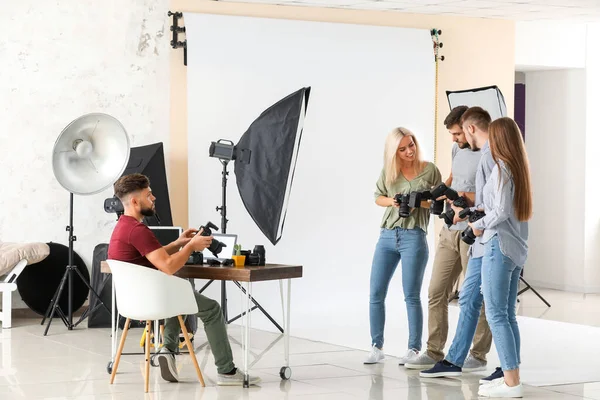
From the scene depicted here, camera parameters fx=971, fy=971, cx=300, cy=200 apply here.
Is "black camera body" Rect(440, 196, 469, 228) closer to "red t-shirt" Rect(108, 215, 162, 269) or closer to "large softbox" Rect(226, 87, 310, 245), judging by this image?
"large softbox" Rect(226, 87, 310, 245)

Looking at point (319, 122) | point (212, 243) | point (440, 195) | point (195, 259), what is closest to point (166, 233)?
point (195, 259)

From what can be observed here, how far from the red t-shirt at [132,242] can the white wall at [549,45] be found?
627 cm

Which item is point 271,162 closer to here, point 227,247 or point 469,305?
point 227,247

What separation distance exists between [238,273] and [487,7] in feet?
16.2

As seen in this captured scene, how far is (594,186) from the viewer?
10.4 meters

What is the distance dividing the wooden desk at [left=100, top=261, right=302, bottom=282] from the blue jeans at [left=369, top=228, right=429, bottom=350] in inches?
28.2

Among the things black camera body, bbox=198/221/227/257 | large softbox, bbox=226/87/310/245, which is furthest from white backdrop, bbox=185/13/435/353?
black camera body, bbox=198/221/227/257

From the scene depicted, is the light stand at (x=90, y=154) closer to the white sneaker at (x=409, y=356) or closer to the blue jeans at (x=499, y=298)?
the white sneaker at (x=409, y=356)

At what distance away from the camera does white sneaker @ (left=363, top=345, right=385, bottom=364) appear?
18.8 feet

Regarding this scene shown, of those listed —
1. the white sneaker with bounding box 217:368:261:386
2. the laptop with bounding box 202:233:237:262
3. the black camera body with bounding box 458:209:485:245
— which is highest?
the black camera body with bounding box 458:209:485:245

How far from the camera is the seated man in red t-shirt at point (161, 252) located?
189 inches

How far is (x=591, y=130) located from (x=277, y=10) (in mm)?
3833

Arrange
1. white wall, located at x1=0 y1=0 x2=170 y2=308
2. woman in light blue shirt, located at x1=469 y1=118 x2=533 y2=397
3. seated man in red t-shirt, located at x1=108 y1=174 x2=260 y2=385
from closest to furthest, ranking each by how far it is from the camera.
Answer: woman in light blue shirt, located at x1=469 y1=118 x2=533 y2=397, seated man in red t-shirt, located at x1=108 y1=174 x2=260 y2=385, white wall, located at x1=0 y1=0 x2=170 y2=308

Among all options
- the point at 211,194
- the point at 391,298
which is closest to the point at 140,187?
the point at 211,194
